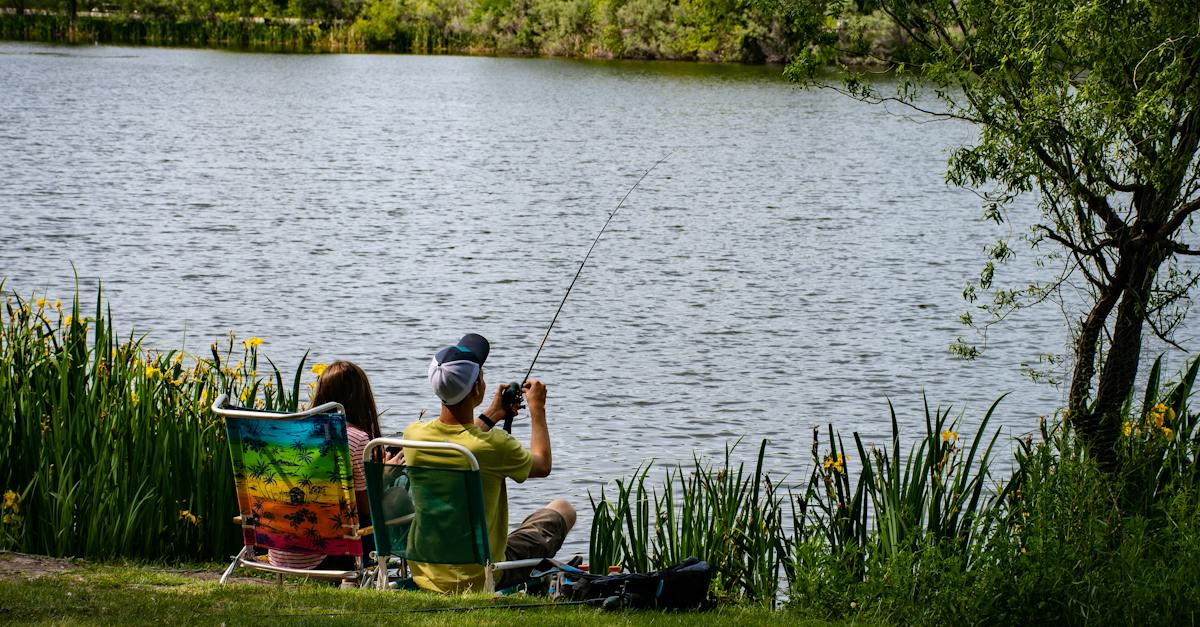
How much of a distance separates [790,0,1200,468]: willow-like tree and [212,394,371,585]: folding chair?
10.7 ft

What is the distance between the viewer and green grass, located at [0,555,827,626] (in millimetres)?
5008

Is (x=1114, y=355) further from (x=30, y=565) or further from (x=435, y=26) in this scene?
(x=435, y=26)

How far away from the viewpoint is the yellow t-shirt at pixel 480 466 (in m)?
5.45

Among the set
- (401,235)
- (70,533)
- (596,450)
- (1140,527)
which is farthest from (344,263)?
(1140,527)

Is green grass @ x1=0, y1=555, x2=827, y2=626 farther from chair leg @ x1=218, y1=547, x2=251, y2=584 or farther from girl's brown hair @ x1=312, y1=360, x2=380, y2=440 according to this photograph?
girl's brown hair @ x1=312, y1=360, x2=380, y2=440

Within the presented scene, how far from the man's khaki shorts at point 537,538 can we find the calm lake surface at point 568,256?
2.55m

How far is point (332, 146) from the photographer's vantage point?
123ft

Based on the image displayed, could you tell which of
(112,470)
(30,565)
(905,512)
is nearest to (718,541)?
(905,512)

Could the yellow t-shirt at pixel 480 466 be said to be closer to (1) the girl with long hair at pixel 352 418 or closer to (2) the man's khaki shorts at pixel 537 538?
(2) the man's khaki shorts at pixel 537 538

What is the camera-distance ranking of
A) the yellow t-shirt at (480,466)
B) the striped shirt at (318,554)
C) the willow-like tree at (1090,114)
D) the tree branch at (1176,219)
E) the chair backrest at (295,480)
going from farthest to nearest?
1. the tree branch at (1176,219)
2. the willow-like tree at (1090,114)
3. the striped shirt at (318,554)
4. the chair backrest at (295,480)
5. the yellow t-shirt at (480,466)

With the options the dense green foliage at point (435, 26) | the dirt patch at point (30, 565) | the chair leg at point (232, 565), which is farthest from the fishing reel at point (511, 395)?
the dense green foliage at point (435, 26)

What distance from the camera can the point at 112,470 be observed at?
6625 millimetres

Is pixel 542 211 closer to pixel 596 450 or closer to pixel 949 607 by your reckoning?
pixel 596 450

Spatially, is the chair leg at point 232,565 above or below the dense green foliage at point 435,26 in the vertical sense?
below
